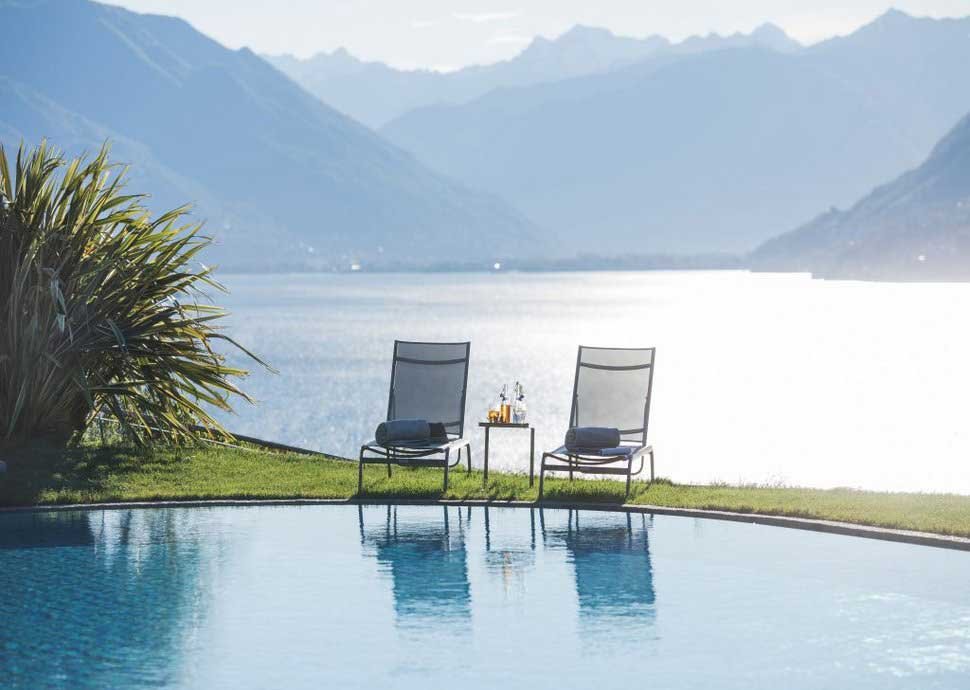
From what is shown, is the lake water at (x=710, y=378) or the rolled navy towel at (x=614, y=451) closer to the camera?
the rolled navy towel at (x=614, y=451)

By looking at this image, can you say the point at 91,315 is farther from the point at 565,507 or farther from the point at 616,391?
the point at 616,391

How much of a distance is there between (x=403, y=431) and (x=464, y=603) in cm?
374

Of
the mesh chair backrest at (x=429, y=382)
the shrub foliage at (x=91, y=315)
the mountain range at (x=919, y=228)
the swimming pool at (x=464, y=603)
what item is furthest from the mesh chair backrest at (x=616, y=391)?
the mountain range at (x=919, y=228)

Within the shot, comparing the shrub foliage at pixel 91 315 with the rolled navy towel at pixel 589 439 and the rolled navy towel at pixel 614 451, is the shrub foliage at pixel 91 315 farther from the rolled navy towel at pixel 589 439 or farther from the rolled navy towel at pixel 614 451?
the rolled navy towel at pixel 614 451

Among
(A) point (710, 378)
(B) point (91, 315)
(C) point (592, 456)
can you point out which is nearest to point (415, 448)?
(C) point (592, 456)

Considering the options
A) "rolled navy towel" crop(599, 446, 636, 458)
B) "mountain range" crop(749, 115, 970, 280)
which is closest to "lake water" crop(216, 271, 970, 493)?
"rolled navy towel" crop(599, 446, 636, 458)

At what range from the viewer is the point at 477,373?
52969 mm

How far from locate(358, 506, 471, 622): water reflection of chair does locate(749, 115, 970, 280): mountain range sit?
16755 centimetres

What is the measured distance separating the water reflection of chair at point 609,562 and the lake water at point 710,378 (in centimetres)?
1415

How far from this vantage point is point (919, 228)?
560 ft

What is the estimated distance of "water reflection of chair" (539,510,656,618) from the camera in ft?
22.7

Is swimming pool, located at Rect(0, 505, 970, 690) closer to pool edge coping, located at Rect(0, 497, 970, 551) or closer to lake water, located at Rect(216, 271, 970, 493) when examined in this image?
pool edge coping, located at Rect(0, 497, 970, 551)

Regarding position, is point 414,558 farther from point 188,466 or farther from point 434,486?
Result: point 188,466

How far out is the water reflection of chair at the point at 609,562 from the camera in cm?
691
